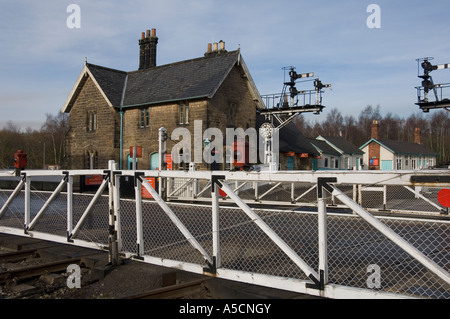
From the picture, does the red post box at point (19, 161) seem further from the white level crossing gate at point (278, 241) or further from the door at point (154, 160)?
the door at point (154, 160)

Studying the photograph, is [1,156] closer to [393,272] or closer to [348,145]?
[348,145]

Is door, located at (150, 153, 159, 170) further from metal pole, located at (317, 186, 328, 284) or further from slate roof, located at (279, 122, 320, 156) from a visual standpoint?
metal pole, located at (317, 186, 328, 284)

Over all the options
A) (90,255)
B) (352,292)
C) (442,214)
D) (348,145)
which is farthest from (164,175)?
(348,145)

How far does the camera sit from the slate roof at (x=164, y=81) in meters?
26.0

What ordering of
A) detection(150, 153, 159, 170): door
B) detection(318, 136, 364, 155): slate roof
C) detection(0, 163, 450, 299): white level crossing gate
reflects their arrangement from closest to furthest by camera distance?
detection(0, 163, 450, 299): white level crossing gate → detection(150, 153, 159, 170): door → detection(318, 136, 364, 155): slate roof

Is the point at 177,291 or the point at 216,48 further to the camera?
the point at 216,48

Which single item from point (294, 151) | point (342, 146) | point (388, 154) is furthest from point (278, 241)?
point (388, 154)

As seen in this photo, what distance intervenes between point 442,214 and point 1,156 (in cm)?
6429

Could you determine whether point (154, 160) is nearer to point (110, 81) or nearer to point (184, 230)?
point (110, 81)

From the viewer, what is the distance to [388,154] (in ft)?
172

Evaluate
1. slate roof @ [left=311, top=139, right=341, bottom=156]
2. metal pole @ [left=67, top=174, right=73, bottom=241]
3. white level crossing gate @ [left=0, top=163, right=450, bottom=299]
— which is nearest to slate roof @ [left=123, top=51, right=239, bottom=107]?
white level crossing gate @ [left=0, top=163, right=450, bottom=299]

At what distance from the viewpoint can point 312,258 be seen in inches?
284

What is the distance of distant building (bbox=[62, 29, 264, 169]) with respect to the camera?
2616 centimetres

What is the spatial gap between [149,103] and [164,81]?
91.8 inches
